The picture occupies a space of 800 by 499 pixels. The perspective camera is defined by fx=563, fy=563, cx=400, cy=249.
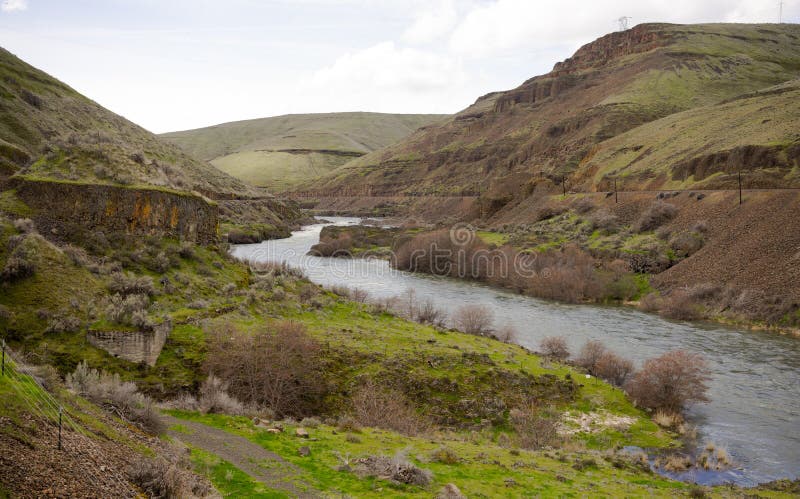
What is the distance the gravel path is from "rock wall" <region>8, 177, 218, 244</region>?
12.3 m

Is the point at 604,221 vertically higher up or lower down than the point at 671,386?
higher up

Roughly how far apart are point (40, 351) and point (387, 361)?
40.0 ft

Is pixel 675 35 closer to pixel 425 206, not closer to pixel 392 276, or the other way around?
pixel 425 206

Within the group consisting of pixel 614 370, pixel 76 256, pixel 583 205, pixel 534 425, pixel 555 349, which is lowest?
pixel 534 425

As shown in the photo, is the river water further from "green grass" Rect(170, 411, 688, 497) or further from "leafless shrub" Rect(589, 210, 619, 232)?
"leafless shrub" Rect(589, 210, 619, 232)

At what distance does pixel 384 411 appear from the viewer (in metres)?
19.5

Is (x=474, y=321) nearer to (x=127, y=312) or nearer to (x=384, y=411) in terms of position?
(x=384, y=411)

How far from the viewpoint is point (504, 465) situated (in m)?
14.8

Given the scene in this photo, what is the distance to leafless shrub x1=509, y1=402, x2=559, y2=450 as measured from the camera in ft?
63.5

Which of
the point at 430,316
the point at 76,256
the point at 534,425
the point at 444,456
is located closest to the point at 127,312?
the point at 76,256

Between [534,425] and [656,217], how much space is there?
43250mm

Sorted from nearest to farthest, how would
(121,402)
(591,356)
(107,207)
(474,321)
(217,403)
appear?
(121,402) < (217,403) < (107,207) < (591,356) < (474,321)

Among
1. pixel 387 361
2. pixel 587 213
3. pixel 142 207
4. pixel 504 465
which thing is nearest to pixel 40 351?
pixel 142 207

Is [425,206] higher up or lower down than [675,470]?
higher up
